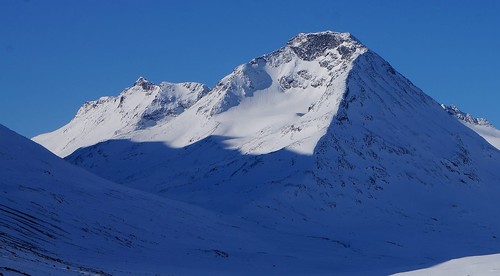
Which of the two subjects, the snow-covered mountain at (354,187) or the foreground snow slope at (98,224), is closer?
the foreground snow slope at (98,224)

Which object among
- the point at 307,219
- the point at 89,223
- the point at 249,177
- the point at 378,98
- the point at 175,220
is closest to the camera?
the point at 89,223

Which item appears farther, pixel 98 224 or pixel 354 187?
pixel 354 187

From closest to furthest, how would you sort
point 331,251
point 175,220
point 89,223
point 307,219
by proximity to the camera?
point 89,223 → point 175,220 → point 331,251 → point 307,219

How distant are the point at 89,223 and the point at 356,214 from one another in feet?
253

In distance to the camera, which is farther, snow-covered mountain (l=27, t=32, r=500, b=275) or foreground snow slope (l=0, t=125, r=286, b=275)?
snow-covered mountain (l=27, t=32, r=500, b=275)

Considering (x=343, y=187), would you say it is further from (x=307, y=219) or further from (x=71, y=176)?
(x=71, y=176)

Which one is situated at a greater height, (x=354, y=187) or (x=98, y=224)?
(x=354, y=187)

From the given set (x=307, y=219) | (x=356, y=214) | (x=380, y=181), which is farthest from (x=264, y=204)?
(x=380, y=181)

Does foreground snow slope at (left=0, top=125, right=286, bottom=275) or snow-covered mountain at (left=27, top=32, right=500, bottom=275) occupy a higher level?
snow-covered mountain at (left=27, top=32, right=500, bottom=275)

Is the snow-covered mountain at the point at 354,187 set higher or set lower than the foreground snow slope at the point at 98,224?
higher

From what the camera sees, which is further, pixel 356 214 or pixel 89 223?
pixel 356 214

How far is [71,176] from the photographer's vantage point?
95.9m

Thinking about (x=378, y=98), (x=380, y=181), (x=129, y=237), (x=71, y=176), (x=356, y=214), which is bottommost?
(x=129, y=237)

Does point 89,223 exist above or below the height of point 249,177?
below
